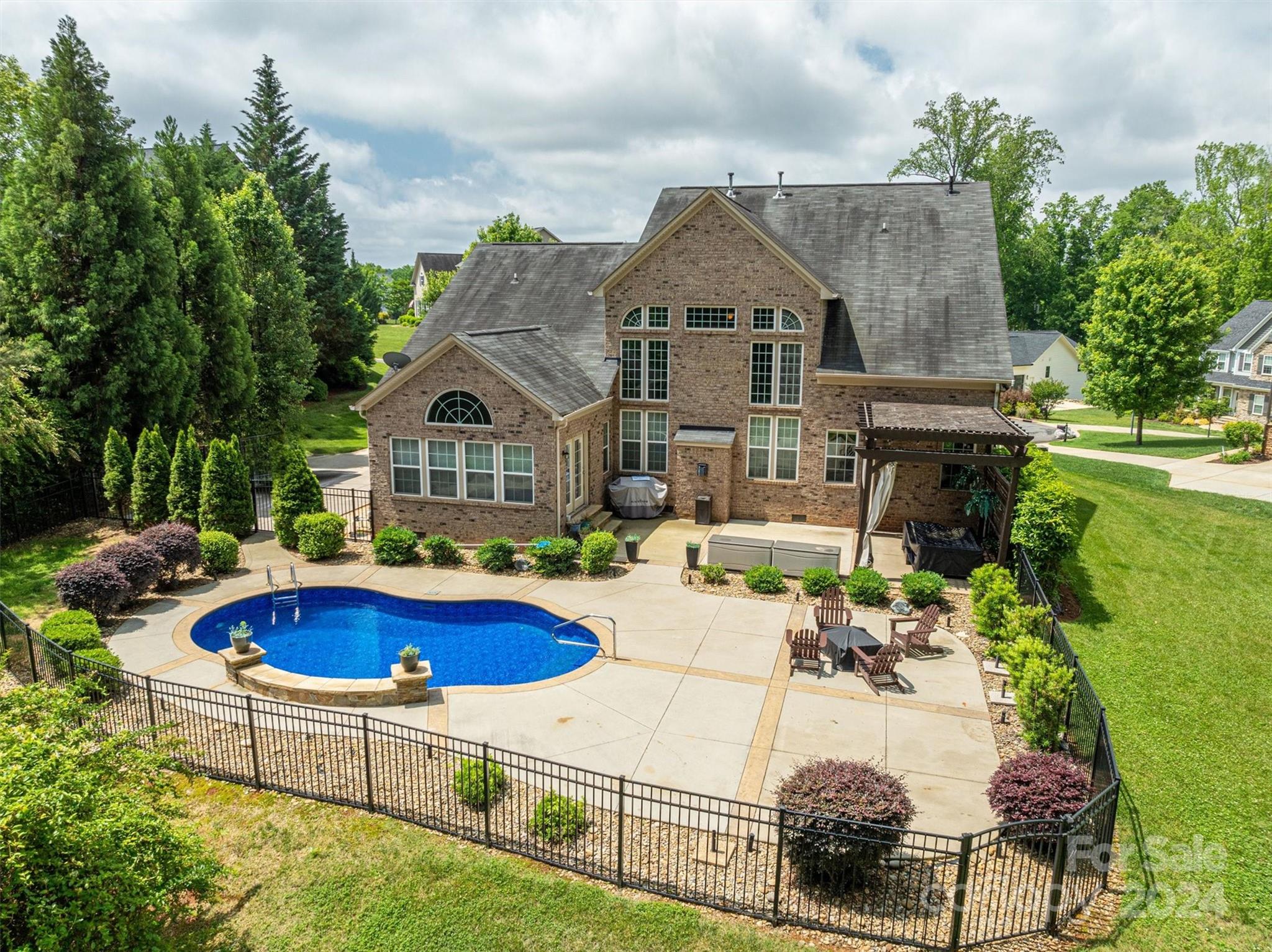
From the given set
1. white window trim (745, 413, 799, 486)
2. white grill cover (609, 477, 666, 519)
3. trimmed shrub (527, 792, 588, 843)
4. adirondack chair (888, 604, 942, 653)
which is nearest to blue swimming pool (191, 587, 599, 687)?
trimmed shrub (527, 792, 588, 843)

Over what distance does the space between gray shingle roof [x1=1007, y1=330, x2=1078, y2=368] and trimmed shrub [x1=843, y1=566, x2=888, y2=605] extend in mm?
47297

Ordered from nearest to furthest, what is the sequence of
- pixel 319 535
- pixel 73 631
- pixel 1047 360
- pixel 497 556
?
pixel 73 631 → pixel 497 556 → pixel 319 535 → pixel 1047 360

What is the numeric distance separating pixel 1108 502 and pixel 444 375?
2148 cm

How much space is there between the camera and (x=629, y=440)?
26.0m

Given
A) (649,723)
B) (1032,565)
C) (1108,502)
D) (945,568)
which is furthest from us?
(1108,502)

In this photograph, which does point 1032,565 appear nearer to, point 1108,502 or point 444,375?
point 1108,502

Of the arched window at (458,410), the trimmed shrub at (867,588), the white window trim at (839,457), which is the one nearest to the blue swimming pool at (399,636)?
the arched window at (458,410)

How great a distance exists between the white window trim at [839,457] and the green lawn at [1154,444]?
20.6 metres

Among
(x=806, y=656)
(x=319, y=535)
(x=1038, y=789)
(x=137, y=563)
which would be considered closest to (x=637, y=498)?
(x=319, y=535)

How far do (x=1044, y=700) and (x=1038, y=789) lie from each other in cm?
222

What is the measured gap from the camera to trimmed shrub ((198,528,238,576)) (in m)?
20.1

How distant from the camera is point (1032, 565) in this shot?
18.0 m

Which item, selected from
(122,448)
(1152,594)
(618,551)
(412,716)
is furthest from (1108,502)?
(122,448)

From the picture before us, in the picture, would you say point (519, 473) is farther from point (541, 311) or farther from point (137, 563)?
point (137, 563)
